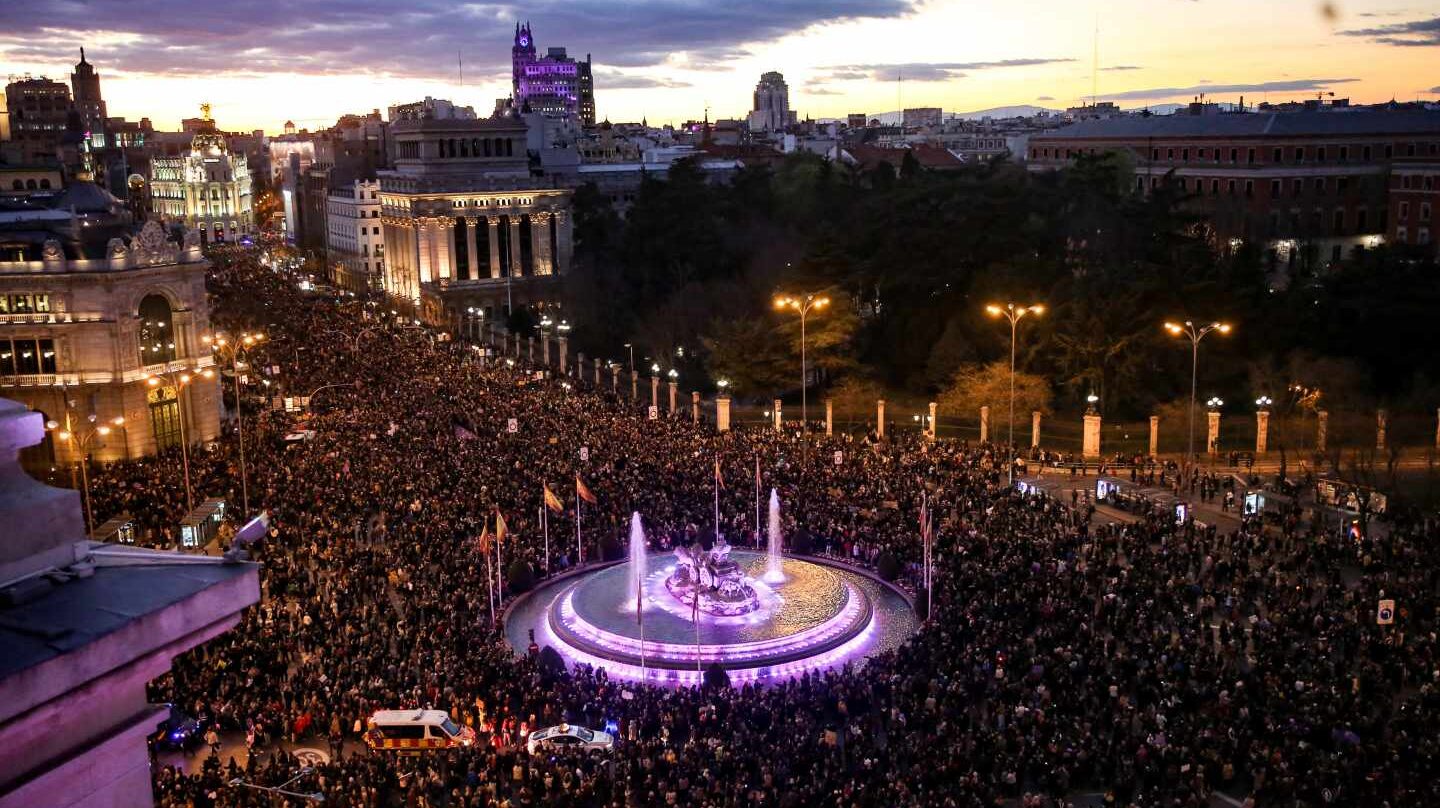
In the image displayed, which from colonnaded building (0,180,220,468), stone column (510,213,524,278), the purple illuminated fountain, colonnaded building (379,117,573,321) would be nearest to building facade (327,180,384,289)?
colonnaded building (379,117,573,321)

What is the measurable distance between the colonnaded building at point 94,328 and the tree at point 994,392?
32.5 m

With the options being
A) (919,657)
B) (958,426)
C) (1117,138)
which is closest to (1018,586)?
(919,657)

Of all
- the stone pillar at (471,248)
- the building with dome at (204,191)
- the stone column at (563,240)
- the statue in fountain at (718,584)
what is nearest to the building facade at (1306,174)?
the stone column at (563,240)

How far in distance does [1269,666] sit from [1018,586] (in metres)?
6.56

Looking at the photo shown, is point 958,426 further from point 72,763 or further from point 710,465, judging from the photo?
point 72,763

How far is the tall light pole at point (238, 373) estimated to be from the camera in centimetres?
3519

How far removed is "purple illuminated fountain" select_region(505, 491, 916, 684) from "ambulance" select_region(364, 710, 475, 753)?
15.9 feet

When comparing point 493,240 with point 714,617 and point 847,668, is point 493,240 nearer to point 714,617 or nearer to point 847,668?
point 714,617

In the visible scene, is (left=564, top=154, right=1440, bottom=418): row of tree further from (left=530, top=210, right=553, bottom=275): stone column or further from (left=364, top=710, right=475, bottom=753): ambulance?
(left=364, top=710, right=475, bottom=753): ambulance

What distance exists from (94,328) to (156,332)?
2.85m

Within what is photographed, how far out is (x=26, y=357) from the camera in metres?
46.7

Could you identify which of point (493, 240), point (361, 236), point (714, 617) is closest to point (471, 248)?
point (493, 240)

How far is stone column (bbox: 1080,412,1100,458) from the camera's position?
46375 mm

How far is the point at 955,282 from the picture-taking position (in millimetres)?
60656
